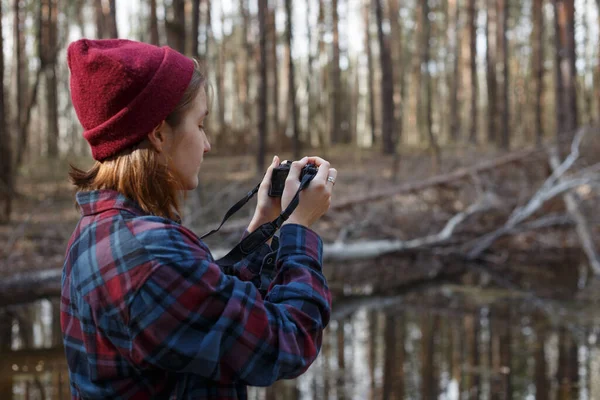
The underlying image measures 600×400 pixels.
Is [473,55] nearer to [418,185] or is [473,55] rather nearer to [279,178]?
[418,185]

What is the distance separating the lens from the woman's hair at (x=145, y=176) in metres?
1.51

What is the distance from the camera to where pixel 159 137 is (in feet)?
5.11

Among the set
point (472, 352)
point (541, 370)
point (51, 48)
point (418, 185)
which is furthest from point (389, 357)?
point (51, 48)

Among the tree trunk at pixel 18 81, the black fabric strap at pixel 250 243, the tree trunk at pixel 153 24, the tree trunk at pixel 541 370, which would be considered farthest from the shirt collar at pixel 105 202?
the tree trunk at pixel 153 24

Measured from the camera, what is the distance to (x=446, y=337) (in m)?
7.08

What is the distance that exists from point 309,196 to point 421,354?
5081 millimetres

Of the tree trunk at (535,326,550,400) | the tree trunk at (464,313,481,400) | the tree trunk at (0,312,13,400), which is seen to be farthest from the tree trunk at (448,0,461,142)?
the tree trunk at (0,312,13,400)

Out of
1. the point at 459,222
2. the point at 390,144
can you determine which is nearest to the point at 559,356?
the point at 459,222

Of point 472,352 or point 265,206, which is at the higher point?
point 265,206

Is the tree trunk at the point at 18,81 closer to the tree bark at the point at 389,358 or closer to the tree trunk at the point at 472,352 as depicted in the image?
the tree bark at the point at 389,358

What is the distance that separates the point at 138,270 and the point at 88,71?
46 cm

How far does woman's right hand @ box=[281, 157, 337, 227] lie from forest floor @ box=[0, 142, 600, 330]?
762 cm

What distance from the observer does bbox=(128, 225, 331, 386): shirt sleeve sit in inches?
53.0

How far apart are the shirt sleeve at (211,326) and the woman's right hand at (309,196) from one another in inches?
9.8
